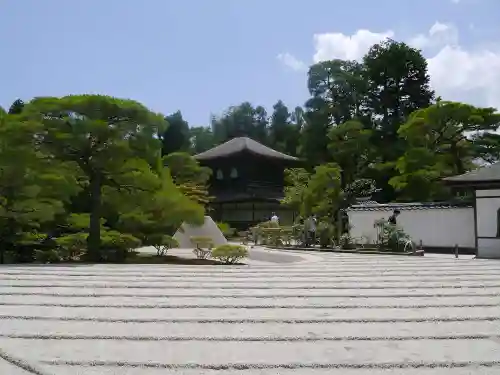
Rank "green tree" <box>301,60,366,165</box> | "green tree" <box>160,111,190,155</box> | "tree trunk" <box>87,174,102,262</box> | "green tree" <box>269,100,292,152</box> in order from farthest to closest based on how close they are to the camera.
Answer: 1. "green tree" <box>269,100,292,152</box>
2. "green tree" <box>160,111,190,155</box>
3. "green tree" <box>301,60,366,165</box>
4. "tree trunk" <box>87,174,102,262</box>

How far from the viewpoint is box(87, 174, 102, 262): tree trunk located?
13.6 meters

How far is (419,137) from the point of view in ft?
71.2

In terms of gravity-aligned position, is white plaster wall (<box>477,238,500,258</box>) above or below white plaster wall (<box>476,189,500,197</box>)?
below

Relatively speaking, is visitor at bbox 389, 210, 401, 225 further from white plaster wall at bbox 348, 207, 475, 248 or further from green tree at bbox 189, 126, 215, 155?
green tree at bbox 189, 126, 215, 155

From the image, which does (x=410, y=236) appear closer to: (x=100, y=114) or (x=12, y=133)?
(x=100, y=114)

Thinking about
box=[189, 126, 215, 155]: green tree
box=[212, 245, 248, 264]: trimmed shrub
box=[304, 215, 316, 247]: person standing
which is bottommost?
box=[212, 245, 248, 264]: trimmed shrub

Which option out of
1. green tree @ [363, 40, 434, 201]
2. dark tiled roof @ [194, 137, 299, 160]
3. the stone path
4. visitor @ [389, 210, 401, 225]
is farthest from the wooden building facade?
the stone path

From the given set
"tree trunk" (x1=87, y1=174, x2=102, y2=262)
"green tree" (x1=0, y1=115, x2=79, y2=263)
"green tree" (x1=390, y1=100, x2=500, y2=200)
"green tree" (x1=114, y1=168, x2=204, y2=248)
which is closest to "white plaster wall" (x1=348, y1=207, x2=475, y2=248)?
"green tree" (x1=390, y1=100, x2=500, y2=200)

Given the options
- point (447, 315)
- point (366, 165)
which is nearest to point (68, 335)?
point (447, 315)

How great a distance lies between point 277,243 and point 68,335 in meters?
15.0

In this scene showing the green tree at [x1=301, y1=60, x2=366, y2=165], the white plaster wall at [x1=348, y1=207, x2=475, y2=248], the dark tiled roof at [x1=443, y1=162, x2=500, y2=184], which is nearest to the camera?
the dark tiled roof at [x1=443, y1=162, x2=500, y2=184]

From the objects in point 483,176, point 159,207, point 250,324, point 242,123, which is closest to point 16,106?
point 159,207

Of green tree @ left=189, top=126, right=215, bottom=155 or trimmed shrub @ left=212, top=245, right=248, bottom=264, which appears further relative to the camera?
green tree @ left=189, top=126, right=215, bottom=155

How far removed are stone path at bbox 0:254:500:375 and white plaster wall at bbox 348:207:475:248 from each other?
6.08 meters
